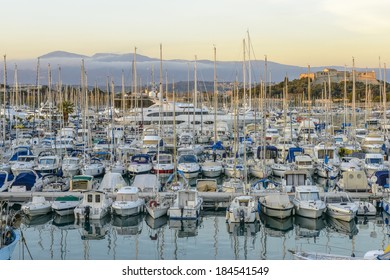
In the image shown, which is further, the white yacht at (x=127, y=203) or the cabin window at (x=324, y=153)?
the cabin window at (x=324, y=153)

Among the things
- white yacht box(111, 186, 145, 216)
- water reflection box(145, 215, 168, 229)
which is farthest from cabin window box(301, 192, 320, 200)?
white yacht box(111, 186, 145, 216)

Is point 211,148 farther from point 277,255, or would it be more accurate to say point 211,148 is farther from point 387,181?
point 277,255

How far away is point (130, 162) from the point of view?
2255 centimetres

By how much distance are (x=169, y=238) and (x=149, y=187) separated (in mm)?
3844

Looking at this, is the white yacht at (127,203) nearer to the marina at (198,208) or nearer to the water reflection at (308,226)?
the marina at (198,208)

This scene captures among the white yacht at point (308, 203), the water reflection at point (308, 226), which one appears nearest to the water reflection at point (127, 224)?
the water reflection at point (308, 226)

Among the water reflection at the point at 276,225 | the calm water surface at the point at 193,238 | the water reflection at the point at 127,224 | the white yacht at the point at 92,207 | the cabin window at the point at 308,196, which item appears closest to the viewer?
the calm water surface at the point at 193,238

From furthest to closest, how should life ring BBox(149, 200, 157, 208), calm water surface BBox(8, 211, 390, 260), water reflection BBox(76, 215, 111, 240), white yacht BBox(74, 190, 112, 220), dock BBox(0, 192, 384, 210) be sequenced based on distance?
dock BBox(0, 192, 384, 210) → life ring BBox(149, 200, 157, 208) → white yacht BBox(74, 190, 112, 220) → water reflection BBox(76, 215, 111, 240) → calm water surface BBox(8, 211, 390, 260)

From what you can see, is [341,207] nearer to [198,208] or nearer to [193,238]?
[198,208]

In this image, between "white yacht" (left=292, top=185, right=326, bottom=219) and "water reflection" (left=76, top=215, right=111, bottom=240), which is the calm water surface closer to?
"water reflection" (left=76, top=215, right=111, bottom=240)

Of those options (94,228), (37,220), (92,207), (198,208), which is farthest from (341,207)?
(37,220)

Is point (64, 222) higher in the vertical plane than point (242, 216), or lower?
lower

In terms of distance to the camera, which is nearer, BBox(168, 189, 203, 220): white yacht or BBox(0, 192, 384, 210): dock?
BBox(168, 189, 203, 220): white yacht

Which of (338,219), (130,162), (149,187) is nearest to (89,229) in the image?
(149,187)
